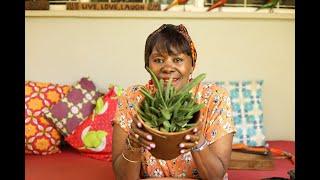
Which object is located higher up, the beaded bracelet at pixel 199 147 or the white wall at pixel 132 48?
the white wall at pixel 132 48

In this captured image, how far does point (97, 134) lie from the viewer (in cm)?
318

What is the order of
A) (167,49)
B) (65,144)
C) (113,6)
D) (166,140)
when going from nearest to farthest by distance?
(166,140)
(167,49)
(65,144)
(113,6)

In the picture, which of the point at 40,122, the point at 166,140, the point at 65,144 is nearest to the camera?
the point at 166,140

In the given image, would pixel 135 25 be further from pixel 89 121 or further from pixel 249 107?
pixel 249 107

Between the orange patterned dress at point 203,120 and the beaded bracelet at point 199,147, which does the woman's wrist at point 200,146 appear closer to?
the beaded bracelet at point 199,147

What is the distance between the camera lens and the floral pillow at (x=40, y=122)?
10.7 ft

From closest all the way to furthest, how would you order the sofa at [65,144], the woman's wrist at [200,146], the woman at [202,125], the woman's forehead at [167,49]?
the woman's wrist at [200,146], the woman at [202,125], the woman's forehead at [167,49], the sofa at [65,144]

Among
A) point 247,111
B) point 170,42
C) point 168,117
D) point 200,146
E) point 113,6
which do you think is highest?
point 113,6

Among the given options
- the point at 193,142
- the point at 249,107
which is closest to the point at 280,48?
the point at 249,107

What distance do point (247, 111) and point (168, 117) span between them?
204 centimetres

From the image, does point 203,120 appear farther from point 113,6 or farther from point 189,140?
point 113,6

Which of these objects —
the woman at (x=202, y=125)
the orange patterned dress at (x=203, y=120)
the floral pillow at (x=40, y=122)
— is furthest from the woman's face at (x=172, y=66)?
the floral pillow at (x=40, y=122)

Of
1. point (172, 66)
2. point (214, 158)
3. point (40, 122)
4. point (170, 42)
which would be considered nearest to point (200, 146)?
point (214, 158)

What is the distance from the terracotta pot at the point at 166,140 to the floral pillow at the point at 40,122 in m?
1.97
